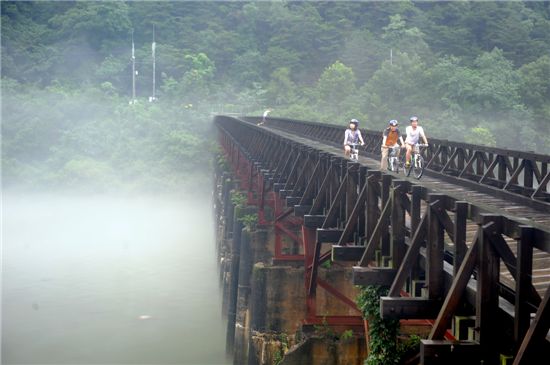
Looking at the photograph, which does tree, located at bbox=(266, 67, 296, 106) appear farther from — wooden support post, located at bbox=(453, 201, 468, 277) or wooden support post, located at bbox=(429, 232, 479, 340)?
wooden support post, located at bbox=(429, 232, 479, 340)

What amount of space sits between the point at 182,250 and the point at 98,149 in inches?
1416

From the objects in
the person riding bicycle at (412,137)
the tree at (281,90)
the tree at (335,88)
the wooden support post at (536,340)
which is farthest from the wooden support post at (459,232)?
the tree at (281,90)

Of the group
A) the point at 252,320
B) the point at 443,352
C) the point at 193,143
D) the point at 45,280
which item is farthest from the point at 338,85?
the point at 443,352

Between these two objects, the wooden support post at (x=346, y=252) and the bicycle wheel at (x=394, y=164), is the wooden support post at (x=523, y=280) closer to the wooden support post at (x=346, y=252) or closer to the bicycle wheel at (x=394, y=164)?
the wooden support post at (x=346, y=252)

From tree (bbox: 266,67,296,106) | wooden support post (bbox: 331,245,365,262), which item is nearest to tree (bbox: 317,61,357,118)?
tree (bbox: 266,67,296,106)

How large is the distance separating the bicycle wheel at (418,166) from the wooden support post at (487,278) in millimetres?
11528

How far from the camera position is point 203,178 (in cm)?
7012

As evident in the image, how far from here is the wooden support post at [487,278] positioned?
605 cm

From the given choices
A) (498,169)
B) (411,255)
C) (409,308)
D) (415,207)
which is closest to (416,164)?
(498,169)

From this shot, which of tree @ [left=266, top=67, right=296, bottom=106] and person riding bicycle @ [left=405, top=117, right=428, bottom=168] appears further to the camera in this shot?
tree @ [left=266, top=67, right=296, bottom=106]

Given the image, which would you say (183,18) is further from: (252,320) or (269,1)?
(252,320)

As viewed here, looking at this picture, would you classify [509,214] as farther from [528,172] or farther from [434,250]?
[528,172]

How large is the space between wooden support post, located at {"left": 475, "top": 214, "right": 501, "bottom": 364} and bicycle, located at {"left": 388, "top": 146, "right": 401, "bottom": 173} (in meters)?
12.6

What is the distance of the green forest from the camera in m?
72.6
